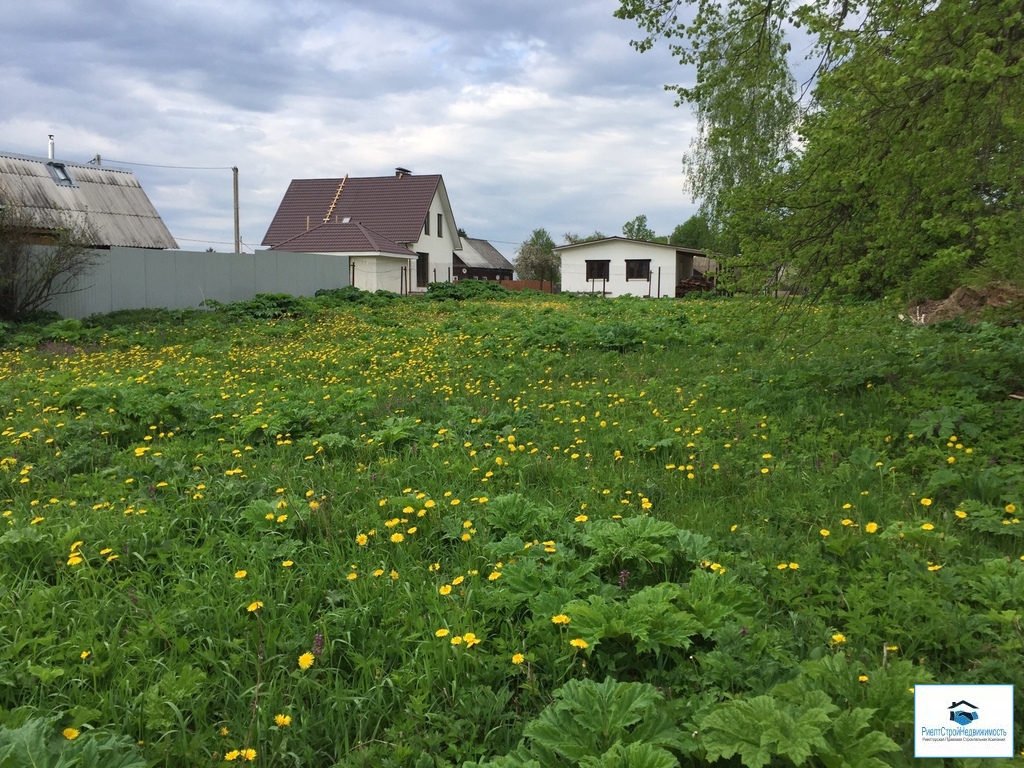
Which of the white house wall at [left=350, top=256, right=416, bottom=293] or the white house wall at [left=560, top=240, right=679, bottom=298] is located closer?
the white house wall at [left=350, top=256, right=416, bottom=293]

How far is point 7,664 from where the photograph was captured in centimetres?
266

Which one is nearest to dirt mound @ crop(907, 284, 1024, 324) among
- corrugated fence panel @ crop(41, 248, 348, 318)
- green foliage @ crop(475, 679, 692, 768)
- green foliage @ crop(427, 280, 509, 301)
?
green foliage @ crop(475, 679, 692, 768)

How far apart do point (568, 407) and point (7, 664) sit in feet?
16.7

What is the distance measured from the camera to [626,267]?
39.2 meters

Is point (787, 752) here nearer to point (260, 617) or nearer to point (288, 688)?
point (288, 688)

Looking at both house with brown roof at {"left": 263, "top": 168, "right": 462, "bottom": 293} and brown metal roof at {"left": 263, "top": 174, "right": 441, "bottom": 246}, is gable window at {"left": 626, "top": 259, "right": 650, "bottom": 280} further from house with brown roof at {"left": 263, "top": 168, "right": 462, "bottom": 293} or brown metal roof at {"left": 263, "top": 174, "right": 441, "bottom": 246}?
brown metal roof at {"left": 263, "top": 174, "right": 441, "bottom": 246}

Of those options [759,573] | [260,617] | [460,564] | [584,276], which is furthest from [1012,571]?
[584,276]

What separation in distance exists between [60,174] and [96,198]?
1.32m

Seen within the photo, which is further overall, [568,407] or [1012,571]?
[568,407]

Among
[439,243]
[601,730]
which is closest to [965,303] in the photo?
[601,730]

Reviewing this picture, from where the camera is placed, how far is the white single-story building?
38062 mm

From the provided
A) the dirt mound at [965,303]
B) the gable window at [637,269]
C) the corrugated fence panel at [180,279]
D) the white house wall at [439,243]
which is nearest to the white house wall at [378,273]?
the white house wall at [439,243]

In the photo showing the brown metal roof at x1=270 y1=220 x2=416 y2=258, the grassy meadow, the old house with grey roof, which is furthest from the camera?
the old house with grey roof

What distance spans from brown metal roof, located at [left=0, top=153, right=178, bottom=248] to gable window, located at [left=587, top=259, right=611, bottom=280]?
2385 centimetres
